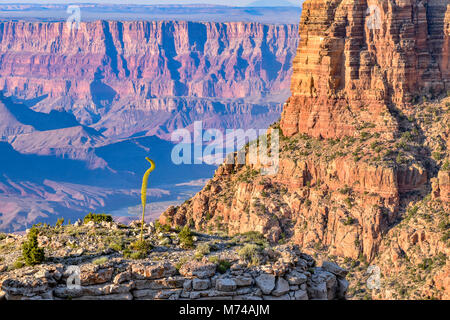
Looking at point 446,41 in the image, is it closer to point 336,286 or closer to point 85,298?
point 336,286

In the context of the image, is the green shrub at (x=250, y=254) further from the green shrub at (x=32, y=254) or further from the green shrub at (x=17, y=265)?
the green shrub at (x=17, y=265)

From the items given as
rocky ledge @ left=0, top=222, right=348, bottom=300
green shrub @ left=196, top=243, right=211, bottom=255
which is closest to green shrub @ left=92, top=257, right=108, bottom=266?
rocky ledge @ left=0, top=222, right=348, bottom=300

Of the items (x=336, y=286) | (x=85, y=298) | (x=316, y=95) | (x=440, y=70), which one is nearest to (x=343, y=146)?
(x=316, y=95)

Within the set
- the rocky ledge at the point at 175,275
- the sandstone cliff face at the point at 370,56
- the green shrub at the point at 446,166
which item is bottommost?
the rocky ledge at the point at 175,275

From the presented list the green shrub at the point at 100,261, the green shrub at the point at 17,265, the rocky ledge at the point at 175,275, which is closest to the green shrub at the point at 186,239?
the rocky ledge at the point at 175,275

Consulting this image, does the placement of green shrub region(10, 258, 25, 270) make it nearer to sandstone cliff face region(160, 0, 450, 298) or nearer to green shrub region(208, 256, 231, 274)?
green shrub region(208, 256, 231, 274)
